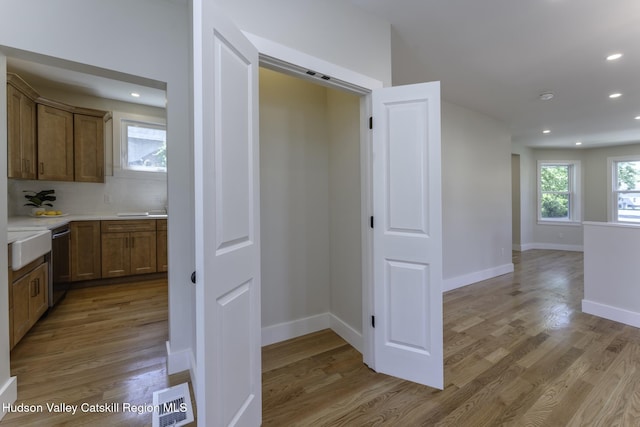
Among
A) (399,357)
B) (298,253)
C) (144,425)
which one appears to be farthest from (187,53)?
(399,357)

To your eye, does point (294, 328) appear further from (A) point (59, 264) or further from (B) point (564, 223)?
(B) point (564, 223)

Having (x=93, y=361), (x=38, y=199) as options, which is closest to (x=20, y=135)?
(x=38, y=199)

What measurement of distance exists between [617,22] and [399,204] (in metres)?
2.17

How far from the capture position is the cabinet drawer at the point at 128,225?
3821 mm

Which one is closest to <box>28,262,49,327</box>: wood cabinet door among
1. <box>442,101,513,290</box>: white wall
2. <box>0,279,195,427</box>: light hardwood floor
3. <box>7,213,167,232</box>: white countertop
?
<box>0,279,195,427</box>: light hardwood floor

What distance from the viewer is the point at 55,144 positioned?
11.8ft

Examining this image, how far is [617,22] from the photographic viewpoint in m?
2.03

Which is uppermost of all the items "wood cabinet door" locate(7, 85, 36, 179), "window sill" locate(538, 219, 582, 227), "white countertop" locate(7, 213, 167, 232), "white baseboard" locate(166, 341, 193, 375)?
"wood cabinet door" locate(7, 85, 36, 179)

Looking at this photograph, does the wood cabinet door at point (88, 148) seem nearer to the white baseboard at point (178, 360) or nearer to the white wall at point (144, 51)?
the white wall at point (144, 51)

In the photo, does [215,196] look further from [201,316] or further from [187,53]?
[187,53]

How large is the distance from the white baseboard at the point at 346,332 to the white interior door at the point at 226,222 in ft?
3.40

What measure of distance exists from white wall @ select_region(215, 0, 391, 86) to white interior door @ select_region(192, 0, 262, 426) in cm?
31

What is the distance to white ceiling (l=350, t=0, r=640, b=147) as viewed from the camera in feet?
6.31

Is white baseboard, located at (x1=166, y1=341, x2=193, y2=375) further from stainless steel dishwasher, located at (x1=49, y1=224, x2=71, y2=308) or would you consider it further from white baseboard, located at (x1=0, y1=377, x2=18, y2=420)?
→ stainless steel dishwasher, located at (x1=49, y1=224, x2=71, y2=308)
